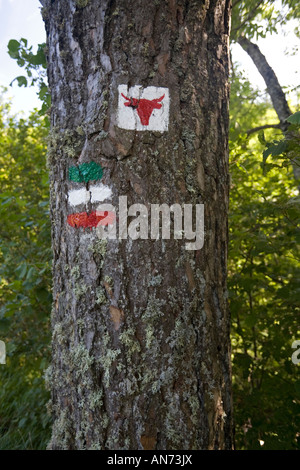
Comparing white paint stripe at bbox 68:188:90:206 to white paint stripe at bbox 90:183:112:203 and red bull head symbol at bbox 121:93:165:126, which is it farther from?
red bull head symbol at bbox 121:93:165:126

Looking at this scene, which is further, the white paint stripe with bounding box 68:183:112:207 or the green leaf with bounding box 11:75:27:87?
the green leaf with bounding box 11:75:27:87

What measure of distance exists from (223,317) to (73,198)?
67 centimetres

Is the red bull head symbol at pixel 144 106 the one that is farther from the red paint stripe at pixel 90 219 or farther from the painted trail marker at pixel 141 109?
the red paint stripe at pixel 90 219

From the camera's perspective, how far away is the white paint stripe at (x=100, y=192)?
3.85 feet

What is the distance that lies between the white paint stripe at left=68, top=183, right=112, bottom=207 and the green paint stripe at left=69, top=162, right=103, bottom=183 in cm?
3

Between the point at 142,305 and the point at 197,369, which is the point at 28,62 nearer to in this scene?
the point at 142,305

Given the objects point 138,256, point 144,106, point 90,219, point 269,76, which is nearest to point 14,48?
point 144,106

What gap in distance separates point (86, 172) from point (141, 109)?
0.28 metres

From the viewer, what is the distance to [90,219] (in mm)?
1197

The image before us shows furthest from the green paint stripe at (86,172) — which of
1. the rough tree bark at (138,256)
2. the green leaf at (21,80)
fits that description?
the green leaf at (21,80)

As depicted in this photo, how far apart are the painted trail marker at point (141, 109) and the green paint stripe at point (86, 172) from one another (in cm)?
16

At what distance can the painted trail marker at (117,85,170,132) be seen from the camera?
118cm

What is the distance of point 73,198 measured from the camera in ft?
4.05

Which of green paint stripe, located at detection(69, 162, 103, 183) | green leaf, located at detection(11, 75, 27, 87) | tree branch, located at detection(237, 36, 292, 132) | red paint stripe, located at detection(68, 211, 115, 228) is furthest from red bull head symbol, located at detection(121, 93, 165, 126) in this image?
tree branch, located at detection(237, 36, 292, 132)
